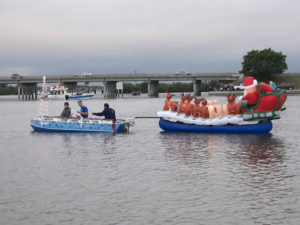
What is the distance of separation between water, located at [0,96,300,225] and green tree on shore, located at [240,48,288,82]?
109863 millimetres

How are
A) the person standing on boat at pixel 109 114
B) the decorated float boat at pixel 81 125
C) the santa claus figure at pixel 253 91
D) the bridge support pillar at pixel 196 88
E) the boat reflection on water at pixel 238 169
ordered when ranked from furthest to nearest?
the bridge support pillar at pixel 196 88
the decorated float boat at pixel 81 125
the person standing on boat at pixel 109 114
the santa claus figure at pixel 253 91
the boat reflection on water at pixel 238 169

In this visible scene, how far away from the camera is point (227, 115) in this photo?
39.2 meters

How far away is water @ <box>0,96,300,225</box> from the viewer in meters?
16.6

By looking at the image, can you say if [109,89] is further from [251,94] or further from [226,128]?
[251,94]

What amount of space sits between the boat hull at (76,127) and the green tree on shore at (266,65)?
4187 inches

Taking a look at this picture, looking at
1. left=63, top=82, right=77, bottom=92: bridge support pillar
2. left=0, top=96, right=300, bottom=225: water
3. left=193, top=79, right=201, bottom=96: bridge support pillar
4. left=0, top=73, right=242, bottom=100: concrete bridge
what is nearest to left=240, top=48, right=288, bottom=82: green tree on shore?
left=0, top=73, right=242, bottom=100: concrete bridge

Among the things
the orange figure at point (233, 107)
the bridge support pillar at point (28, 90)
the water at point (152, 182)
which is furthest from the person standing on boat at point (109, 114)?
the bridge support pillar at point (28, 90)

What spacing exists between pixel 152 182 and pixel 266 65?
12493 centimetres

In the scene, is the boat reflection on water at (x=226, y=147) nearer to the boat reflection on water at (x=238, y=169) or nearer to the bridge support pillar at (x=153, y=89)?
the boat reflection on water at (x=238, y=169)

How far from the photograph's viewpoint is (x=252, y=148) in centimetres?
3088

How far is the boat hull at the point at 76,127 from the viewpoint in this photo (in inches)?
1597

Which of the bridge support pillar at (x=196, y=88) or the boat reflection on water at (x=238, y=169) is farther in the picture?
the bridge support pillar at (x=196, y=88)

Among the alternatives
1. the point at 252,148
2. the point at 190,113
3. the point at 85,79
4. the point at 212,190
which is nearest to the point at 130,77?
the point at 85,79

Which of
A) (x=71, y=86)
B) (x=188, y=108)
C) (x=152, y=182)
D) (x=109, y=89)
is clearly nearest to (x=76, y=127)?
(x=188, y=108)
